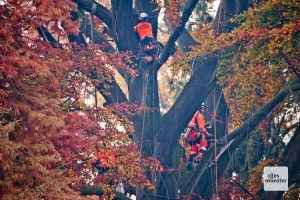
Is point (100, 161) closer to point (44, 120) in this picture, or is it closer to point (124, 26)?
point (124, 26)

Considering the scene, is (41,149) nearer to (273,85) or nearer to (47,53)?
(47,53)

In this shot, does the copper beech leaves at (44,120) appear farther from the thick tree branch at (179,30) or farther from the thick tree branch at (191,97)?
the thick tree branch at (191,97)

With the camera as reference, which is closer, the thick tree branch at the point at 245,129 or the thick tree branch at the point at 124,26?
the thick tree branch at the point at 245,129

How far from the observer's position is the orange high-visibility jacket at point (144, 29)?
14.0 metres

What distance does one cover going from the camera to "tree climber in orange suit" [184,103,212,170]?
51.6 feet

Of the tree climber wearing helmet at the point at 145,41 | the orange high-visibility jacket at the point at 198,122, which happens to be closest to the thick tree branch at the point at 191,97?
the orange high-visibility jacket at the point at 198,122

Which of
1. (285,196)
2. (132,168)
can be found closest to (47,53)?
(132,168)

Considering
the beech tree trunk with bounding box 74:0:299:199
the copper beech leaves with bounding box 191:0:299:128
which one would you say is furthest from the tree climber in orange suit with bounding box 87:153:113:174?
the copper beech leaves with bounding box 191:0:299:128

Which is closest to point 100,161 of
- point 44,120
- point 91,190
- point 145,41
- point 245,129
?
point 91,190

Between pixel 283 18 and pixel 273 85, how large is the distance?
2177 mm

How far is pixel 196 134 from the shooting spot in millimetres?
15852

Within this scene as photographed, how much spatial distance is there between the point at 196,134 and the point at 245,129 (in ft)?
6.27

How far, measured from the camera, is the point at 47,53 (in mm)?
11195

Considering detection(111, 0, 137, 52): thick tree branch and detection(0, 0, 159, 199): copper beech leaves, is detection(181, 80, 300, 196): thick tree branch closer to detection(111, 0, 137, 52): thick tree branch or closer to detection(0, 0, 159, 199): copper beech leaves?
detection(0, 0, 159, 199): copper beech leaves
